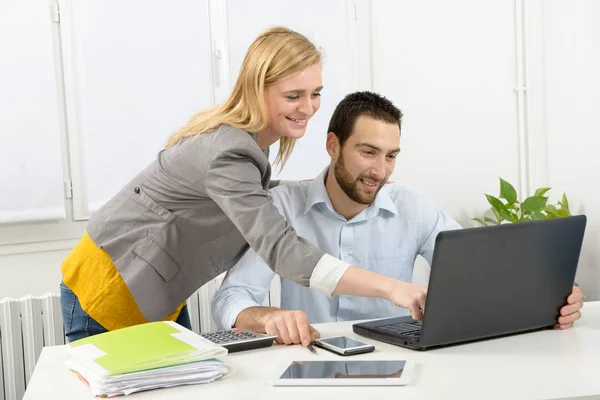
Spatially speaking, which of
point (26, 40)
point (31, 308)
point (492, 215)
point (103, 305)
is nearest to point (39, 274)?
point (31, 308)

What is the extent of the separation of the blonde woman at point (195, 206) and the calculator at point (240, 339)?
0.59 ft

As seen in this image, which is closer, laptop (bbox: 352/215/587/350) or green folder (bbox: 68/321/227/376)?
green folder (bbox: 68/321/227/376)

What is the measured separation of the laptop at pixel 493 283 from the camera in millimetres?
1532

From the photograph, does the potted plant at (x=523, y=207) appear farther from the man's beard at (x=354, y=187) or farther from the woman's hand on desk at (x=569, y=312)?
the woman's hand on desk at (x=569, y=312)

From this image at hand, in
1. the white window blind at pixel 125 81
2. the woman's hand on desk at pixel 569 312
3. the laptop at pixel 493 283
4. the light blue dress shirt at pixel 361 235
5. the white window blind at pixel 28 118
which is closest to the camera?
the laptop at pixel 493 283

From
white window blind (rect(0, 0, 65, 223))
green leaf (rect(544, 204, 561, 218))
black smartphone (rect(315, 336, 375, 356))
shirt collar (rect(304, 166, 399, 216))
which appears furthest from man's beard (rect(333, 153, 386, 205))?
white window blind (rect(0, 0, 65, 223))

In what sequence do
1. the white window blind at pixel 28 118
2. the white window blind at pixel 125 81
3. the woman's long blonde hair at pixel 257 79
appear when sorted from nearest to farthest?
the woman's long blonde hair at pixel 257 79 → the white window blind at pixel 28 118 → the white window blind at pixel 125 81

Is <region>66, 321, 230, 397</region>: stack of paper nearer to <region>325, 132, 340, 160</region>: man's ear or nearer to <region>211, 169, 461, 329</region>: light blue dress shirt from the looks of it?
<region>211, 169, 461, 329</region>: light blue dress shirt

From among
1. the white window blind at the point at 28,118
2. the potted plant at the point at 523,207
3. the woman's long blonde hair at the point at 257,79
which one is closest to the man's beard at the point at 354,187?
the woman's long blonde hair at the point at 257,79

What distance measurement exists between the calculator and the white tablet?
19 centimetres

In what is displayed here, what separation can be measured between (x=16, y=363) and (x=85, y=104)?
1025mm

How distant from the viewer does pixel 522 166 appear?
140 inches

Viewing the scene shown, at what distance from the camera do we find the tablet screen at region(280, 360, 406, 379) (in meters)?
1.41

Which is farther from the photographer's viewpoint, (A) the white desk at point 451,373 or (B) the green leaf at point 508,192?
(B) the green leaf at point 508,192
